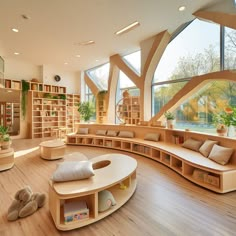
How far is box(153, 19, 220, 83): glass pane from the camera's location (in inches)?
161

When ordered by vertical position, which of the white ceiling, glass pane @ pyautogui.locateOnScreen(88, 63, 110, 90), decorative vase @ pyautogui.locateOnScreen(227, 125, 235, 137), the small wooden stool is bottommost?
the small wooden stool

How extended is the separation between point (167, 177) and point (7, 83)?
7.39m

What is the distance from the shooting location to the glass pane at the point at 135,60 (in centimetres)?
622

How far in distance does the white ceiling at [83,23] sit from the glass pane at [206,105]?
1.91m

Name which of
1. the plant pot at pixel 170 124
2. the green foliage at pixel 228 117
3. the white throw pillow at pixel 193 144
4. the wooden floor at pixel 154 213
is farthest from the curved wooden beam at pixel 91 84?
the green foliage at pixel 228 117

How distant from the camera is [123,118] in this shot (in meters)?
6.54

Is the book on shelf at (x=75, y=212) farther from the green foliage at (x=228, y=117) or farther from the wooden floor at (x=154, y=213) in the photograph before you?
the green foliage at (x=228, y=117)

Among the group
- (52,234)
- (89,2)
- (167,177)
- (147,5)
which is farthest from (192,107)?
(52,234)

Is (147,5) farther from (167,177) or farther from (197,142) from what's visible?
(167,177)

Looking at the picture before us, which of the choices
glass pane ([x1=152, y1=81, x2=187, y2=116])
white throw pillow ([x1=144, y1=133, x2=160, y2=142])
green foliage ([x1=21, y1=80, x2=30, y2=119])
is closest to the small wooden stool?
white throw pillow ([x1=144, y1=133, x2=160, y2=142])

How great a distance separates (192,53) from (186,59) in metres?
0.21

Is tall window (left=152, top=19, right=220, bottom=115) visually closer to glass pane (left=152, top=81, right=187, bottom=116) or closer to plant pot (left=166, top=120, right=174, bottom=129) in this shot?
glass pane (left=152, top=81, right=187, bottom=116)

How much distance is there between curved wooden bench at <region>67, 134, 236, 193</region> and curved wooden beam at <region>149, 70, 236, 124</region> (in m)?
1.08

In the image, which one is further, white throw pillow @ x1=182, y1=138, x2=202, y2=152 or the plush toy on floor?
white throw pillow @ x1=182, y1=138, x2=202, y2=152
